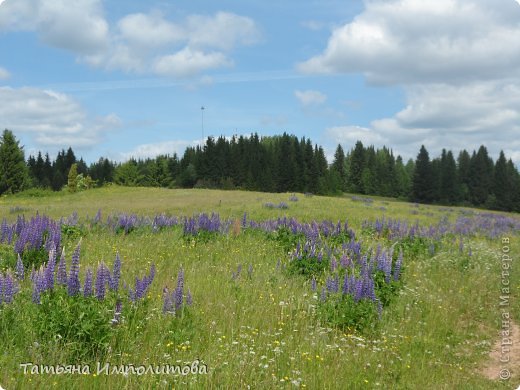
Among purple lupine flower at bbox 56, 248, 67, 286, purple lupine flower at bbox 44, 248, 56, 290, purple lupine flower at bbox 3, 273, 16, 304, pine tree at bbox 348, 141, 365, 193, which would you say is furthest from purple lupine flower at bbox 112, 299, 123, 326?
pine tree at bbox 348, 141, 365, 193

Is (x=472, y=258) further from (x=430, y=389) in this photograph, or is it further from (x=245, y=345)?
(x=245, y=345)

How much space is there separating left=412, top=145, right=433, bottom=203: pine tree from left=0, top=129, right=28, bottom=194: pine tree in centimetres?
7755

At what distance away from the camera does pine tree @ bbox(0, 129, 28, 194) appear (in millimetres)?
63938

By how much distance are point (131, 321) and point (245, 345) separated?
1560mm

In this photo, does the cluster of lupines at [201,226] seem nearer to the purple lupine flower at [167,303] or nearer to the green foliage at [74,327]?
the purple lupine flower at [167,303]

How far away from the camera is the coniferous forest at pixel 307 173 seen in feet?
318

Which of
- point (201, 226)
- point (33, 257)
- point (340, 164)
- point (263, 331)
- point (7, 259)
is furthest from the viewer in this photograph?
point (340, 164)

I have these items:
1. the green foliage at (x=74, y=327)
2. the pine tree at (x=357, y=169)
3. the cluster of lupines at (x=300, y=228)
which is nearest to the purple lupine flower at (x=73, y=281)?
the green foliage at (x=74, y=327)

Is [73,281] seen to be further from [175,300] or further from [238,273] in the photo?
[238,273]

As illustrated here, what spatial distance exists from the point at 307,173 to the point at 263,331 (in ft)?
322

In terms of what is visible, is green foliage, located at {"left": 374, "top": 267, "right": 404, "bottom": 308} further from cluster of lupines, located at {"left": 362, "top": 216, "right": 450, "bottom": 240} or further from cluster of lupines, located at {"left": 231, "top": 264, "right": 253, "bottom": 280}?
cluster of lupines, located at {"left": 362, "top": 216, "right": 450, "bottom": 240}

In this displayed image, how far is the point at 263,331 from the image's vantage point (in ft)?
21.0

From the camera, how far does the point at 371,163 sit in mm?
124375

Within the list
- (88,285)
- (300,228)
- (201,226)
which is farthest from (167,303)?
(300,228)
